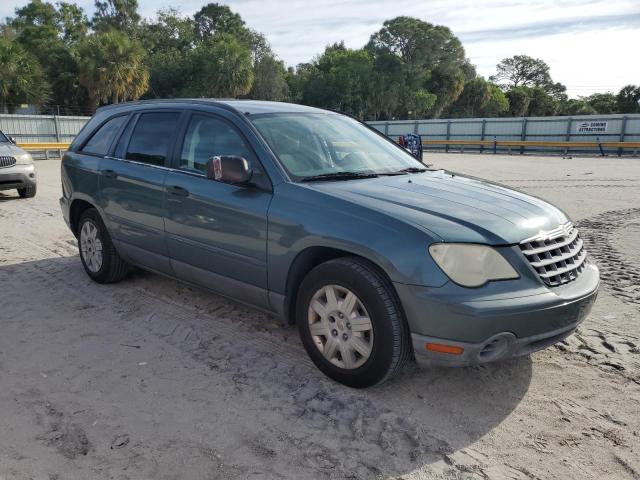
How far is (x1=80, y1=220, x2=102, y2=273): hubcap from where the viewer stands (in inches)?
203

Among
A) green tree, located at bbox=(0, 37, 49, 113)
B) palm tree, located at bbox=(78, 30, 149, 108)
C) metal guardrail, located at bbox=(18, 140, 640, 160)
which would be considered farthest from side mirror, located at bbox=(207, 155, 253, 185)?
palm tree, located at bbox=(78, 30, 149, 108)

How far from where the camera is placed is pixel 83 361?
3.62 meters

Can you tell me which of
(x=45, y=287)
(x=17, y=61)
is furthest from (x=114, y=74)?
(x=45, y=287)

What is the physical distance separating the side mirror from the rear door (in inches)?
35.6

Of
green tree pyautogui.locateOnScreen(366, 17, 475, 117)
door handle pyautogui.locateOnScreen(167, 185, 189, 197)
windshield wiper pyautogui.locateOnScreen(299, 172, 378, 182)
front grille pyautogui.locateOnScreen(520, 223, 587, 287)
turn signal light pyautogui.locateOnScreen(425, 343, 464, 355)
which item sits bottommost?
turn signal light pyautogui.locateOnScreen(425, 343, 464, 355)

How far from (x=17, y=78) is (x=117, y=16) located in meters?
30.0

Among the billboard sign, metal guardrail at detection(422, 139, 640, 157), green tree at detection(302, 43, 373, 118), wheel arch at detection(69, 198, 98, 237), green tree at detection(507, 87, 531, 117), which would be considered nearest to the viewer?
wheel arch at detection(69, 198, 98, 237)

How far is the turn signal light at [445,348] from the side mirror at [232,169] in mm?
1553

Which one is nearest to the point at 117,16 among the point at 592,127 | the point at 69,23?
the point at 69,23

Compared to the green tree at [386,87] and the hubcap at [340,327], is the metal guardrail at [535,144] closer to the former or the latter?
the green tree at [386,87]

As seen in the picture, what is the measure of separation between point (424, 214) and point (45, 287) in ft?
12.6

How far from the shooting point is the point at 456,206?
3.22 meters

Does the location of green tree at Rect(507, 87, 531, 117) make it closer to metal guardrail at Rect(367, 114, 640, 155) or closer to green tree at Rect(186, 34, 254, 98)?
metal guardrail at Rect(367, 114, 640, 155)

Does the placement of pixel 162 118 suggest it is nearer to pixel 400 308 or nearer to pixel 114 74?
pixel 400 308
